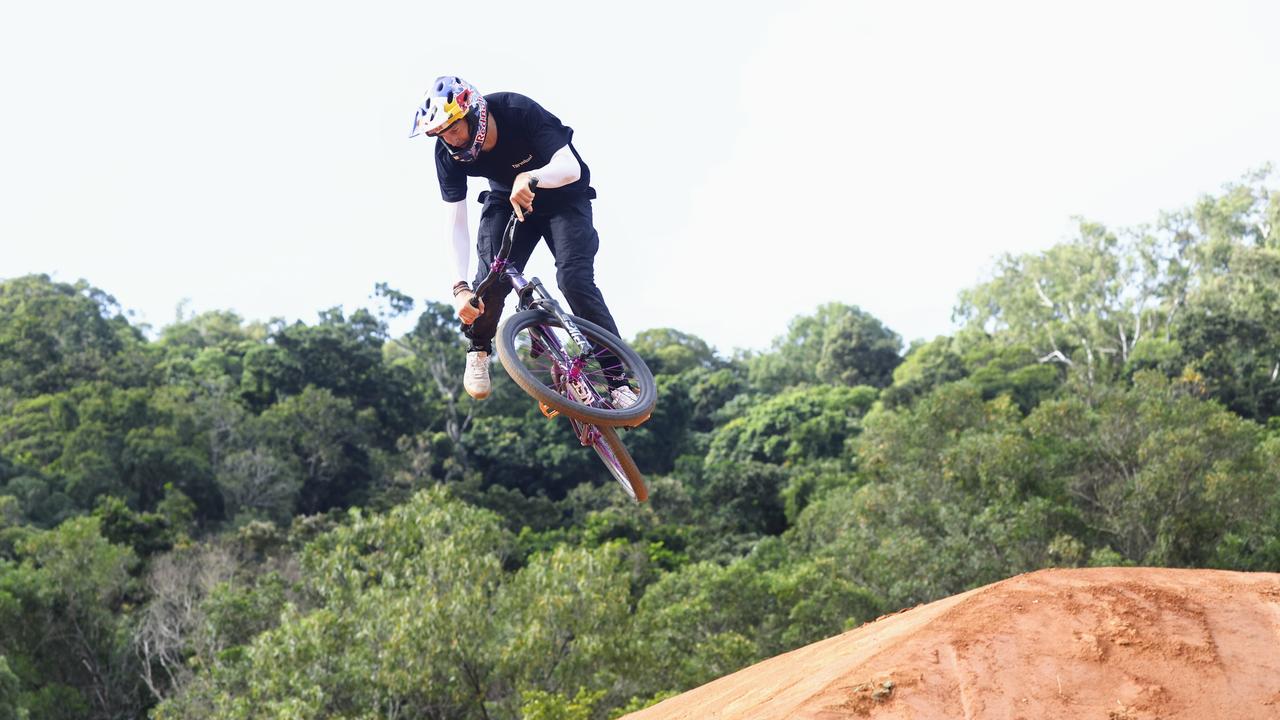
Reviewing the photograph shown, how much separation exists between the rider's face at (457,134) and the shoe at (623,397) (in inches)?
75.0

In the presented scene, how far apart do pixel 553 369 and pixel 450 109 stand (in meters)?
1.81

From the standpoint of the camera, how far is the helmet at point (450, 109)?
334 inches

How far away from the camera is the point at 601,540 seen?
142 ft

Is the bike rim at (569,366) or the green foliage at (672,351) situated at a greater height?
the green foliage at (672,351)

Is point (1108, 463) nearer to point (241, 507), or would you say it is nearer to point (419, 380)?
point (241, 507)

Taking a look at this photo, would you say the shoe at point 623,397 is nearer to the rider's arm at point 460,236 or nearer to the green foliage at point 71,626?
the rider's arm at point 460,236

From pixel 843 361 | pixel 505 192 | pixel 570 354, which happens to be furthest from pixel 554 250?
pixel 843 361

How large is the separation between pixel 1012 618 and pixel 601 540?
34.5 meters

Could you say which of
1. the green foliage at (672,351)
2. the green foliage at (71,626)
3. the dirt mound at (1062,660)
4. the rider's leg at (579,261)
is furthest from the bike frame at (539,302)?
the green foliage at (672,351)

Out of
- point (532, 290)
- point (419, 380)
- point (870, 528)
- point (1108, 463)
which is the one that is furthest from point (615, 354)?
point (419, 380)

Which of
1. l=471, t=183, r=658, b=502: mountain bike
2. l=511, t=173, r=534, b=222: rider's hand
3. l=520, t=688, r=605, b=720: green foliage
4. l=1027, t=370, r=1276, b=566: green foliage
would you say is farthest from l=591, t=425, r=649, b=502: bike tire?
l=1027, t=370, r=1276, b=566: green foliage

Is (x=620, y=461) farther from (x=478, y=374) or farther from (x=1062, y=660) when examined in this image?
(x=1062, y=660)

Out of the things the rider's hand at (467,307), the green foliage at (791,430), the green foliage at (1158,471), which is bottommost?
the green foliage at (1158,471)

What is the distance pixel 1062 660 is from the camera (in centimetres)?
888
